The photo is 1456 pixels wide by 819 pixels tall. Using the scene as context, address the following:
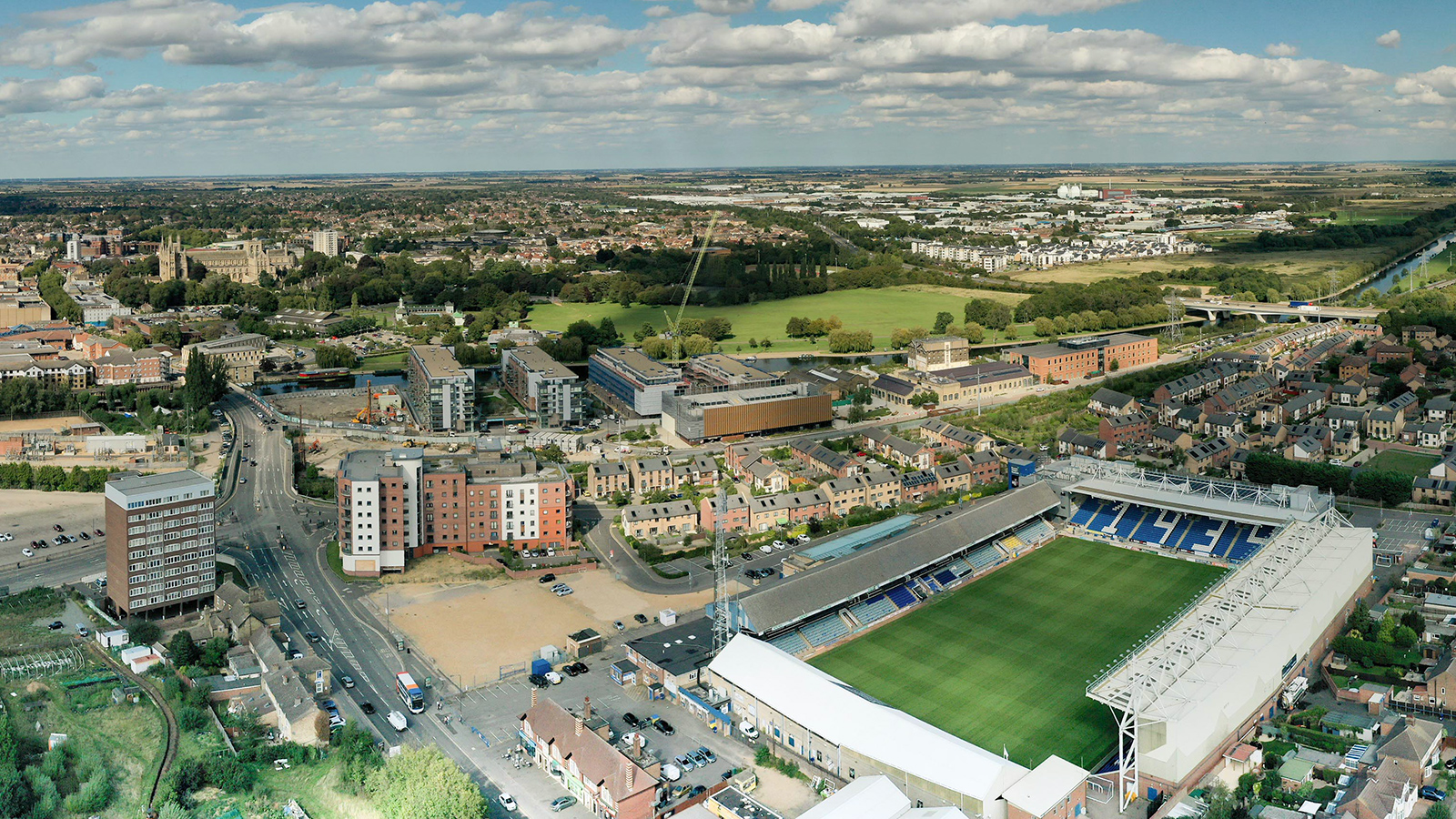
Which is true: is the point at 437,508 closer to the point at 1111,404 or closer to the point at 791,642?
the point at 791,642

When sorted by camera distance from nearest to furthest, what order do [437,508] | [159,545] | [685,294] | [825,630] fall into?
1. [825,630]
2. [159,545]
3. [437,508]
4. [685,294]

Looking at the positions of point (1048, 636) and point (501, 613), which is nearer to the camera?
point (1048, 636)

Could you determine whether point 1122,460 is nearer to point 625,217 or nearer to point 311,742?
point 311,742

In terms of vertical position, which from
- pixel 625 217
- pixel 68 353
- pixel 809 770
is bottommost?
pixel 809 770

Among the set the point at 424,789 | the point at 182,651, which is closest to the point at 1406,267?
the point at 424,789

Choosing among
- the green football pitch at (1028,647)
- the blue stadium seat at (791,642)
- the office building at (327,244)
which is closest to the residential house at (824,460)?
the green football pitch at (1028,647)

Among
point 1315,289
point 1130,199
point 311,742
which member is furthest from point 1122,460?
point 1130,199

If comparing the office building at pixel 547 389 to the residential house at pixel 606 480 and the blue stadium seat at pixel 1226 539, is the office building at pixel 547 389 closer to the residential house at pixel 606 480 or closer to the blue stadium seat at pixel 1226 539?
the residential house at pixel 606 480
